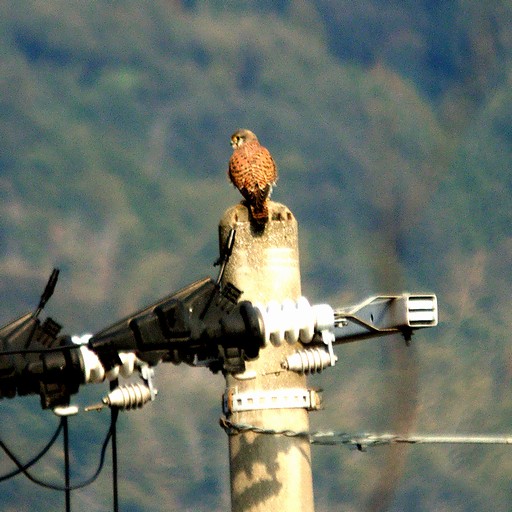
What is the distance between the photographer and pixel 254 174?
15172mm

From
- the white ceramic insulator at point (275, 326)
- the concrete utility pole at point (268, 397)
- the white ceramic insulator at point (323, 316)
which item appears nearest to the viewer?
the white ceramic insulator at point (275, 326)

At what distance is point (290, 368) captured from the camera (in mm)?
14992

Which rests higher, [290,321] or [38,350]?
[290,321]

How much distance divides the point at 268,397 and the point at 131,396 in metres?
1.24

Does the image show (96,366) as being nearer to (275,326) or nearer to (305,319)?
(275,326)

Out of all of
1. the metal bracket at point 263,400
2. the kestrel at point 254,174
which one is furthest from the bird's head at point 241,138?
the metal bracket at point 263,400

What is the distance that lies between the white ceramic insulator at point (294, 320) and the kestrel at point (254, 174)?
1.41 m

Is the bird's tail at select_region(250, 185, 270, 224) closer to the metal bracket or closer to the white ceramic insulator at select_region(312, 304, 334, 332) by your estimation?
the metal bracket

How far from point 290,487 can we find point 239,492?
0.35 metres

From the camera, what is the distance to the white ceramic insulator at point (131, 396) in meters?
14.1

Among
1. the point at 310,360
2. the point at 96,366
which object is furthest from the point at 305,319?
the point at 96,366

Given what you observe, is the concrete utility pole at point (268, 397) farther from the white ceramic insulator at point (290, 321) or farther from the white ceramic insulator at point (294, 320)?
the white ceramic insulator at point (290, 321)

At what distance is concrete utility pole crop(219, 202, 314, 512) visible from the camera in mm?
14938

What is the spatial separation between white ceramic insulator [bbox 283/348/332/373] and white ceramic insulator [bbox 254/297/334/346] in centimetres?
70
